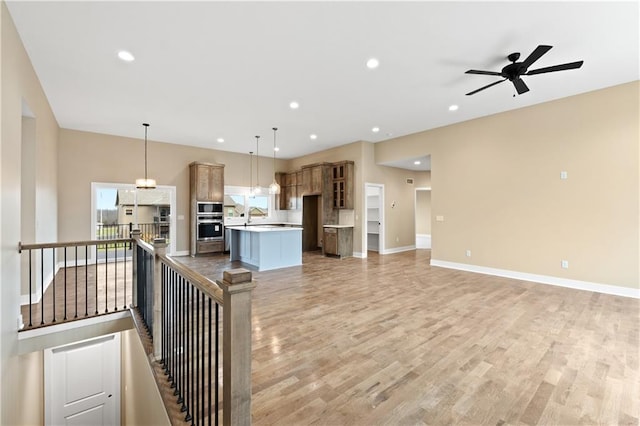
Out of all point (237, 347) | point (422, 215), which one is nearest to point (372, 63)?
point (237, 347)

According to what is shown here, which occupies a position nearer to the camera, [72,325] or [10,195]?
[10,195]

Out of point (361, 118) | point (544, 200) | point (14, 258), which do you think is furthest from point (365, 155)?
point (14, 258)

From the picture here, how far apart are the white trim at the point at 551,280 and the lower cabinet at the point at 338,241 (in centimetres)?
243

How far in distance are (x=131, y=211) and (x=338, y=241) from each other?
18.8 feet

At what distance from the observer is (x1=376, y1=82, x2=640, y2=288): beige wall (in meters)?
4.38

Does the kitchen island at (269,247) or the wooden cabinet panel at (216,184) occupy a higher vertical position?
the wooden cabinet panel at (216,184)

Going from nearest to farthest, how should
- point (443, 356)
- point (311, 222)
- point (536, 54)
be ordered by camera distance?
1. point (443, 356)
2. point (536, 54)
3. point (311, 222)

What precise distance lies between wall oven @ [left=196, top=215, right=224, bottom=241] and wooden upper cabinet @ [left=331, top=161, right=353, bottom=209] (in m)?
3.51

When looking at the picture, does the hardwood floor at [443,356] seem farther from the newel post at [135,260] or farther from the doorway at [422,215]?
the doorway at [422,215]

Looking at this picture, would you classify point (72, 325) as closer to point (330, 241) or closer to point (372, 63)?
point (372, 63)

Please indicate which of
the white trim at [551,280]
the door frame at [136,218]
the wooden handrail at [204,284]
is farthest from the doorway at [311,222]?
the wooden handrail at [204,284]

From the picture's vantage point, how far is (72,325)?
10.7 feet

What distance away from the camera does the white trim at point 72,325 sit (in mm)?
3053

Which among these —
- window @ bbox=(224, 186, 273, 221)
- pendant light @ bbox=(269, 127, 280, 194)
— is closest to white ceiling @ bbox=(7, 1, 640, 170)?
pendant light @ bbox=(269, 127, 280, 194)
